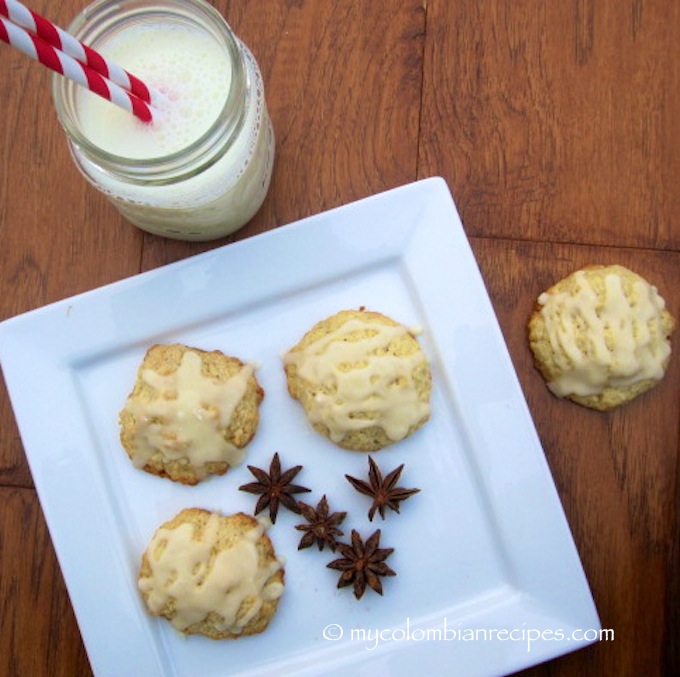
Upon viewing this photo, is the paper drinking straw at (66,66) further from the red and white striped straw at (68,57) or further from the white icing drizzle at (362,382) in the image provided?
the white icing drizzle at (362,382)

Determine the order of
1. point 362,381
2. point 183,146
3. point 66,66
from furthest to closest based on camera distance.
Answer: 1. point 362,381
2. point 183,146
3. point 66,66

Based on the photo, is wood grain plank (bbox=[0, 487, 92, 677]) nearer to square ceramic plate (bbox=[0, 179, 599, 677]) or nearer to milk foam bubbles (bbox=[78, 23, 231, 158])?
square ceramic plate (bbox=[0, 179, 599, 677])

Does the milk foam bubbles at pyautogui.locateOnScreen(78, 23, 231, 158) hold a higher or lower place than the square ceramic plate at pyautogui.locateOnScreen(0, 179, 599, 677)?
higher

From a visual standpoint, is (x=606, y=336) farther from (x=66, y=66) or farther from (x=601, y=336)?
(x=66, y=66)

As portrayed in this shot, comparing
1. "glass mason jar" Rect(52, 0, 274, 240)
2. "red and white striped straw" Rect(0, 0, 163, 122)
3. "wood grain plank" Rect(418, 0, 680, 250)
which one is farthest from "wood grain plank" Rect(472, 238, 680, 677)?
"red and white striped straw" Rect(0, 0, 163, 122)

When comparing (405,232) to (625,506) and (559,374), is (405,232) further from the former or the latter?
(625,506)

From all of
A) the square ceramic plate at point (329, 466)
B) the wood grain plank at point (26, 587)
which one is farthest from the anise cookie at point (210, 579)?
the wood grain plank at point (26, 587)

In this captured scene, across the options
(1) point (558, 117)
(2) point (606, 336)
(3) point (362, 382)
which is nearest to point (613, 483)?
(2) point (606, 336)
